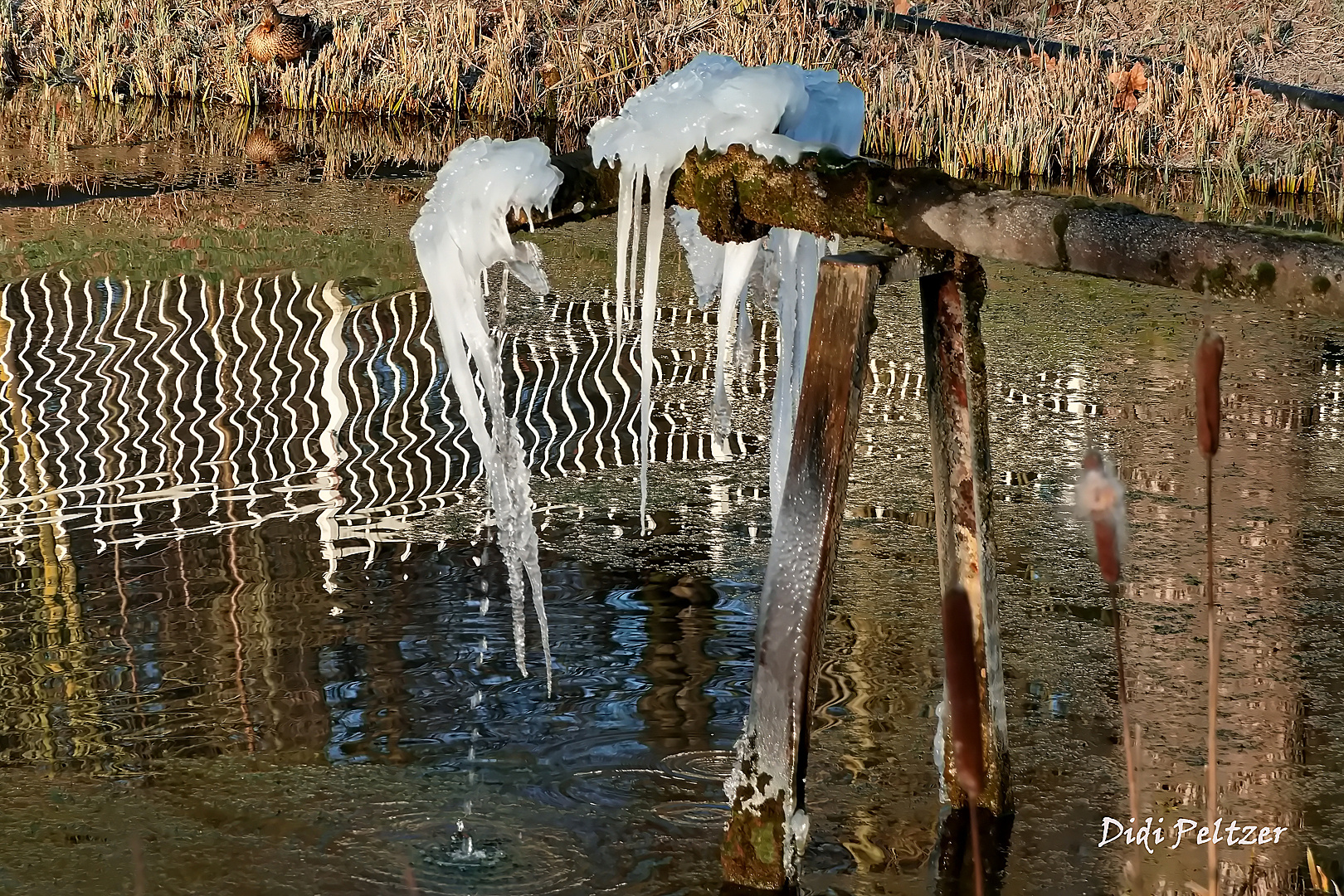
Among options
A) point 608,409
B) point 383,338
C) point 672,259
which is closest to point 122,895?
point 608,409

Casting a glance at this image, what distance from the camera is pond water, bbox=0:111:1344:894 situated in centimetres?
405

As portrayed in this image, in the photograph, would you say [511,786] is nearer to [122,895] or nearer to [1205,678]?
[122,895]

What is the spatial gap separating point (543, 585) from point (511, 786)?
4.80 ft

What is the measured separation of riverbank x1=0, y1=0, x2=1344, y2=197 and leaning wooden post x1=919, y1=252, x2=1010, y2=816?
33.0 feet

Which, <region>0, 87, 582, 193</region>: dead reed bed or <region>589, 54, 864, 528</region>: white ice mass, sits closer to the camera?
<region>589, 54, 864, 528</region>: white ice mass

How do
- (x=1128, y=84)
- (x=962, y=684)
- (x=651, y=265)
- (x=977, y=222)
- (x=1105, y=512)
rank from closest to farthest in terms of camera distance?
(x=962, y=684), (x=1105, y=512), (x=977, y=222), (x=651, y=265), (x=1128, y=84)

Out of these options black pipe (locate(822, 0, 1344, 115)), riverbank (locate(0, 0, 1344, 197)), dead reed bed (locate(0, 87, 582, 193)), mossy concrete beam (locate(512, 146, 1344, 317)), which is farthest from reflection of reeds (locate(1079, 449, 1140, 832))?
black pipe (locate(822, 0, 1344, 115))

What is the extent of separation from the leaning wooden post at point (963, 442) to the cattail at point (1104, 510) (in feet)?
4.34

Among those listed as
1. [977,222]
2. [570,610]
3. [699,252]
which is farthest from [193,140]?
[977,222]

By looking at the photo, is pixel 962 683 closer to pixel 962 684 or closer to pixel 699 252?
pixel 962 684

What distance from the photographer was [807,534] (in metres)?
3.40

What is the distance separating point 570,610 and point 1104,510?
3501mm

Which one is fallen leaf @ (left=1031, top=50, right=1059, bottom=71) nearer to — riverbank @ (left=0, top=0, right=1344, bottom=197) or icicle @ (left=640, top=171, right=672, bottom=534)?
riverbank @ (left=0, top=0, right=1344, bottom=197)

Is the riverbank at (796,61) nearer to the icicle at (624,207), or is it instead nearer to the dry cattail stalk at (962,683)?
the icicle at (624,207)
